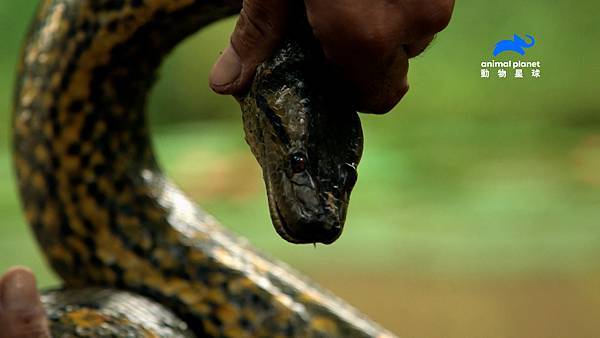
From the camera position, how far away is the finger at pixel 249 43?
1.77ft

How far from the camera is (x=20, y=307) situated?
69 cm

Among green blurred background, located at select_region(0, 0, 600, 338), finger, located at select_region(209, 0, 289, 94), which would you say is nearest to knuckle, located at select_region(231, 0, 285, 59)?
finger, located at select_region(209, 0, 289, 94)

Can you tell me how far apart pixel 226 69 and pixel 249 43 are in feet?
0.08

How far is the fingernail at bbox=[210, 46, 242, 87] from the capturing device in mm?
576

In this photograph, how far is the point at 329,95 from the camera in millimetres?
562

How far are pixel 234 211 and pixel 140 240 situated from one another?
2108mm

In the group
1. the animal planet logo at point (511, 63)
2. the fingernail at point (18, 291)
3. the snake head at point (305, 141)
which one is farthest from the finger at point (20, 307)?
the animal planet logo at point (511, 63)

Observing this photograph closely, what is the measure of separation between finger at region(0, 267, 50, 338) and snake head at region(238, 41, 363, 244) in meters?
0.22

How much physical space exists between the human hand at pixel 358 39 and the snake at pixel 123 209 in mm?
399

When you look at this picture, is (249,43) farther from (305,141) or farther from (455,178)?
(455,178)

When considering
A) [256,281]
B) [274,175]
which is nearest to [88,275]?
[256,281]

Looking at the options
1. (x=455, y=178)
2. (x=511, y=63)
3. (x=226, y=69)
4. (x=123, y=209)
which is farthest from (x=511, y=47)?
(x=455, y=178)

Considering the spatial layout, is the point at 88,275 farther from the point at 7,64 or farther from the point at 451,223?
the point at 7,64

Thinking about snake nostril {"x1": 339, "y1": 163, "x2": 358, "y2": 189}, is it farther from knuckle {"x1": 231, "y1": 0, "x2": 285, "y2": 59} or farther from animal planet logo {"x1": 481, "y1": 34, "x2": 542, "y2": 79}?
animal planet logo {"x1": 481, "y1": 34, "x2": 542, "y2": 79}
